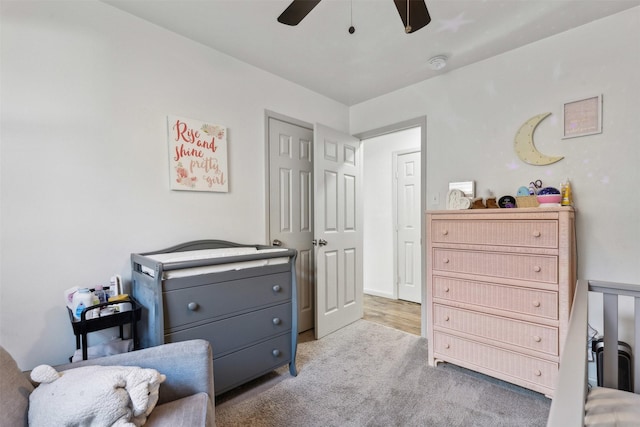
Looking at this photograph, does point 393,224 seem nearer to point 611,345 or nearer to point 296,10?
point 611,345

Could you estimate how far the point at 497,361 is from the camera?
1.95 m

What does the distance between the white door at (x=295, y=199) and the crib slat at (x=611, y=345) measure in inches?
85.2

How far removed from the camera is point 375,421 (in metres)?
1.65

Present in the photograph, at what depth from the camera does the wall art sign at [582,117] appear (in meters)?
1.92

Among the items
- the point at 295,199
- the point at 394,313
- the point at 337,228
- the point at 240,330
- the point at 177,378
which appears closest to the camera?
the point at 177,378

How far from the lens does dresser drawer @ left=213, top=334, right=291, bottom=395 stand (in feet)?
5.65

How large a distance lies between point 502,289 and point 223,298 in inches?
71.0

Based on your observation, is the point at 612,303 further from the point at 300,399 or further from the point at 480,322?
the point at 300,399

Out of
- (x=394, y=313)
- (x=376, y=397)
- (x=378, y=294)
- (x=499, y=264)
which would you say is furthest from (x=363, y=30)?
(x=378, y=294)

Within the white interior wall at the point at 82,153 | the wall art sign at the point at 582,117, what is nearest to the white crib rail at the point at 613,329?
the wall art sign at the point at 582,117

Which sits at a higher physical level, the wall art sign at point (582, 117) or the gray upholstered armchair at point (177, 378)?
the wall art sign at point (582, 117)

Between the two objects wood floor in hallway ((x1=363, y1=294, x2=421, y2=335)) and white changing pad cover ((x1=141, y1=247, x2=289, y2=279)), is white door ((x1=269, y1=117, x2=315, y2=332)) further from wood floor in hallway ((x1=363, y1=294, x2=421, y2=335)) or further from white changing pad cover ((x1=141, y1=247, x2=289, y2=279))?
wood floor in hallway ((x1=363, y1=294, x2=421, y2=335))

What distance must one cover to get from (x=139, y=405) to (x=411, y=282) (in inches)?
137

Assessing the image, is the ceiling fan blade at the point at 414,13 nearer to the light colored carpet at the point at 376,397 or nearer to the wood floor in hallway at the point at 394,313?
the light colored carpet at the point at 376,397
